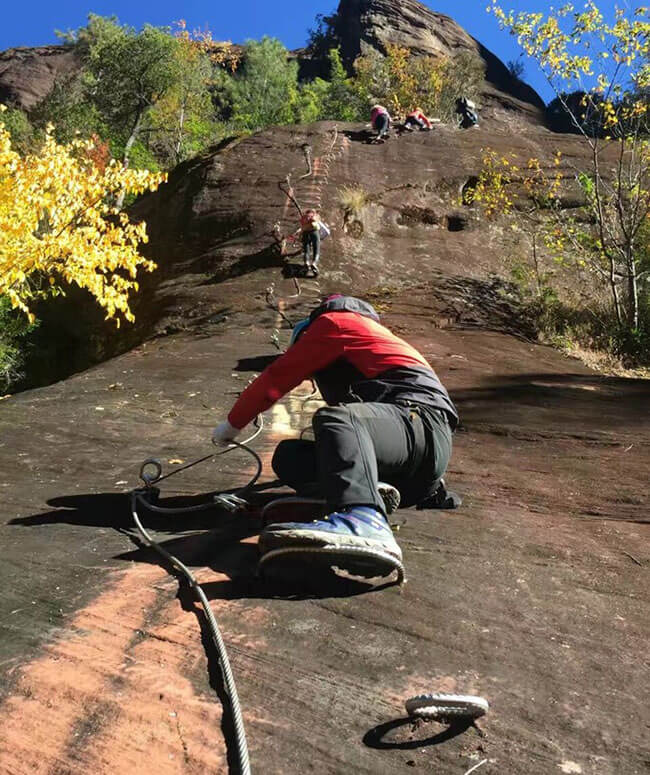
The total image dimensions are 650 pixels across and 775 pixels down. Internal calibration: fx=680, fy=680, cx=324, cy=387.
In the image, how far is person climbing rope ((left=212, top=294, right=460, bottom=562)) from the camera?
2527 mm

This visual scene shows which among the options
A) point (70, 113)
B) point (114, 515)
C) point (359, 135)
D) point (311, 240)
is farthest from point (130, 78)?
point (114, 515)

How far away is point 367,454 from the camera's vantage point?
101 inches

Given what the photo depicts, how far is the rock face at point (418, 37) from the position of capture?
178 feet

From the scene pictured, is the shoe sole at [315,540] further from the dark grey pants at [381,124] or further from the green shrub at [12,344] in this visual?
the dark grey pants at [381,124]

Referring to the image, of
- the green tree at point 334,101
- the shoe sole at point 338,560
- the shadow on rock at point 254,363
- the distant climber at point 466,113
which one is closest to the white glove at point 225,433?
the shoe sole at point 338,560

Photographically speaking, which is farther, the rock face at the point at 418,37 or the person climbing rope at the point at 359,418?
the rock face at the point at 418,37

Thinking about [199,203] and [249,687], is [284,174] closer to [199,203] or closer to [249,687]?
[199,203]

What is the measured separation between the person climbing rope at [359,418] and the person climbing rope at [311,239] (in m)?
10.8

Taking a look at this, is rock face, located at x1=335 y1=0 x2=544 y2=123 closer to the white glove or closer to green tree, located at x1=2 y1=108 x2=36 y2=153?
green tree, located at x1=2 y1=108 x2=36 y2=153

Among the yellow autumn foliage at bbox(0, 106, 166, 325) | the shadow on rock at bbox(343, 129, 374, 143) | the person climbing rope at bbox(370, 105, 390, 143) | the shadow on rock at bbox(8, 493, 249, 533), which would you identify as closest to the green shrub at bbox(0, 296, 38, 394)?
the yellow autumn foliage at bbox(0, 106, 166, 325)

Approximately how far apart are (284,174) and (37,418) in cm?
1360

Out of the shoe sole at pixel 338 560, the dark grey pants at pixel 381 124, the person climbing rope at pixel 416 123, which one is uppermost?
the person climbing rope at pixel 416 123

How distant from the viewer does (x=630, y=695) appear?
6.30ft

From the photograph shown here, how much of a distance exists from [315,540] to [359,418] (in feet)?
1.89
